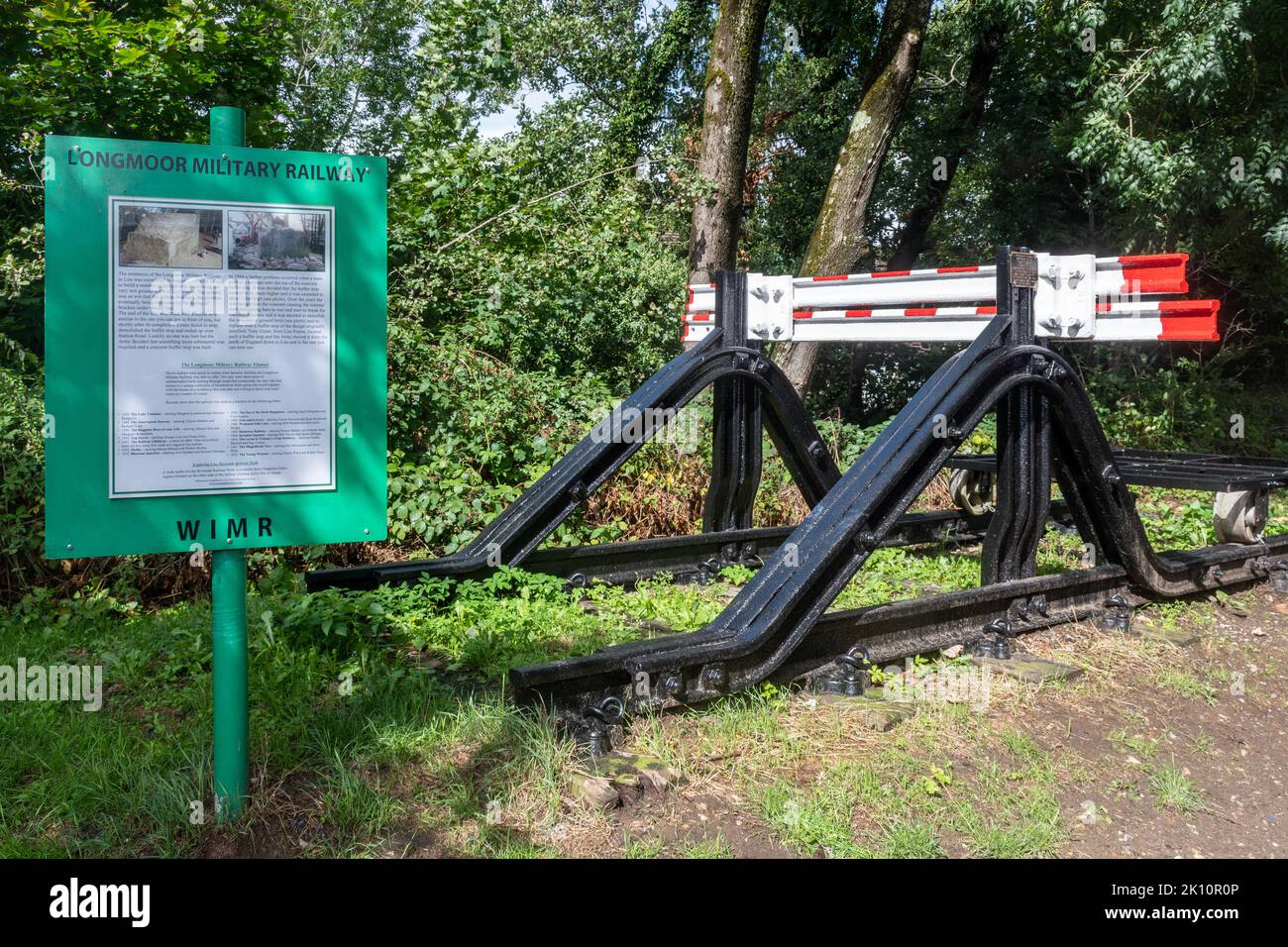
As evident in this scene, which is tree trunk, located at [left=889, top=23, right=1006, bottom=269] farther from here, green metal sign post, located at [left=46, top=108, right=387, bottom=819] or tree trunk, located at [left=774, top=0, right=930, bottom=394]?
green metal sign post, located at [left=46, top=108, right=387, bottom=819]

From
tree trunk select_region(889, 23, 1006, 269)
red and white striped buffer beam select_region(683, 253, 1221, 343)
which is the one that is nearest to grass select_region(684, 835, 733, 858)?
red and white striped buffer beam select_region(683, 253, 1221, 343)

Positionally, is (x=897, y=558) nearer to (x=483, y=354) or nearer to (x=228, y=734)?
(x=483, y=354)

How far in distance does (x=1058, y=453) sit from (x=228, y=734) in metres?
4.68

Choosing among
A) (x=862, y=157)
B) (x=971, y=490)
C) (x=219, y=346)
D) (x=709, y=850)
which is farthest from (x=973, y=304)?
(x=862, y=157)

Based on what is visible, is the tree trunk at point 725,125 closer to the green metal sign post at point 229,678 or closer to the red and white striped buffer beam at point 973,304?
the red and white striped buffer beam at point 973,304

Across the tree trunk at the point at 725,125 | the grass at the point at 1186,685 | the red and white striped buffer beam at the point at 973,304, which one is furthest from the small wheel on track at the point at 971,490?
the tree trunk at the point at 725,125

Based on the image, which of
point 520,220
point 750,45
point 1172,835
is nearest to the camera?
point 1172,835

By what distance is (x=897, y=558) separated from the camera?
8.05m

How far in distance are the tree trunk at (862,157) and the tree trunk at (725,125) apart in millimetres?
1061

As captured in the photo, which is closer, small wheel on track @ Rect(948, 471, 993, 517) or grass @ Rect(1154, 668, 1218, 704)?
grass @ Rect(1154, 668, 1218, 704)

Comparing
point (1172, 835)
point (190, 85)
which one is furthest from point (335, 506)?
point (190, 85)

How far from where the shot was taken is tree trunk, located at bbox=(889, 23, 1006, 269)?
16750 millimetres

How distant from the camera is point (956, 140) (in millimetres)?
17484

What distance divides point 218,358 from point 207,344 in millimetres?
50
